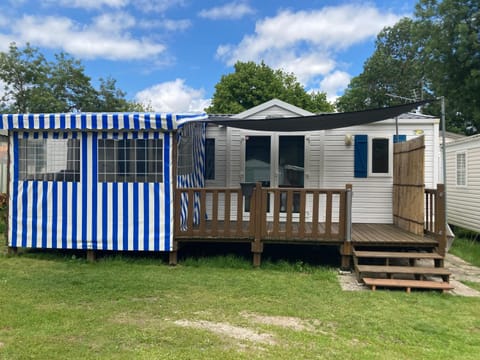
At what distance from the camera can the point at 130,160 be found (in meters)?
5.60

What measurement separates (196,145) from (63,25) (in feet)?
43.8

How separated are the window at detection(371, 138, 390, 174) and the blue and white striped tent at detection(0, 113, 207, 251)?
3.56 meters

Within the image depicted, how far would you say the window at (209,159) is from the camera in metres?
7.51

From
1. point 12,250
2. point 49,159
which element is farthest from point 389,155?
point 12,250

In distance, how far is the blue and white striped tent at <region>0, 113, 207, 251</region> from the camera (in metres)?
5.51

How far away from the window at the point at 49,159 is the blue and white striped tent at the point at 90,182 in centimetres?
2

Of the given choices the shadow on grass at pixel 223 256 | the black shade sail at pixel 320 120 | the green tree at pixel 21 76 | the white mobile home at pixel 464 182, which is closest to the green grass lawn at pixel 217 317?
the shadow on grass at pixel 223 256

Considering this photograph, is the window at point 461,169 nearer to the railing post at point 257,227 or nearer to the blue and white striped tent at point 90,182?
the railing post at point 257,227

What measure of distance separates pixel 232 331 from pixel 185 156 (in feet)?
11.7

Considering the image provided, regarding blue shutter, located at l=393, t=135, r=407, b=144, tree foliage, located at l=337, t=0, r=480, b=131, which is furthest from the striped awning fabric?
tree foliage, located at l=337, t=0, r=480, b=131

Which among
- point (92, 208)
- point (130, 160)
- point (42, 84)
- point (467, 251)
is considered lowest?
point (467, 251)

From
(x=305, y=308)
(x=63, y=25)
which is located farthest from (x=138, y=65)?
(x=305, y=308)

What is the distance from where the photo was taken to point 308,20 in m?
16.6

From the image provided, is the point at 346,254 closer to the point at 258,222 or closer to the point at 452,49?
the point at 258,222
